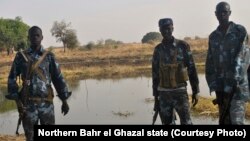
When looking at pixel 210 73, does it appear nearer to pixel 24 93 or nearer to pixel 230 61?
pixel 230 61

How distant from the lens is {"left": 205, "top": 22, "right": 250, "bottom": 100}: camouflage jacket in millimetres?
6434

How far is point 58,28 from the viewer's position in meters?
66.9

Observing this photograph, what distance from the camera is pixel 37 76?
22.0 feet

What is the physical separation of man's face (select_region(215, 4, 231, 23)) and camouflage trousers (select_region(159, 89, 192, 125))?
1.26 metres

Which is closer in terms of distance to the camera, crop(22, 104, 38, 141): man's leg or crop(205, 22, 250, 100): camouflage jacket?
crop(205, 22, 250, 100): camouflage jacket

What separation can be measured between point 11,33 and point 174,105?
60969 mm

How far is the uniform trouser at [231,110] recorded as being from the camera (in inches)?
253

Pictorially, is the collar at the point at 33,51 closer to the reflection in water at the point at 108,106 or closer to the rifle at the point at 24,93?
the rifle at the point at 24,93

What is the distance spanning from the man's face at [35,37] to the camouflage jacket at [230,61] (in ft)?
8.22

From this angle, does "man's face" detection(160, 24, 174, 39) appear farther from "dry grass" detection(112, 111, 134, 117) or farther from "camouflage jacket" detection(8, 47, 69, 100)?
"dry grass" detection(112, 111, 134, 117)

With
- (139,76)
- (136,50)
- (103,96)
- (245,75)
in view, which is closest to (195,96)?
(245,75)
